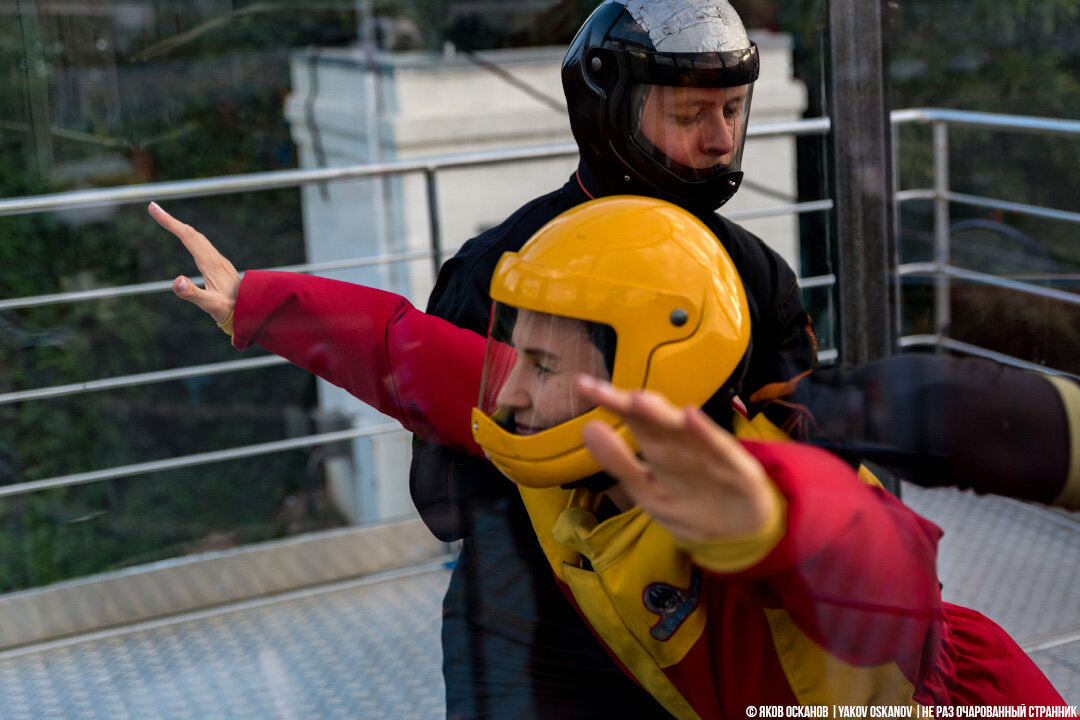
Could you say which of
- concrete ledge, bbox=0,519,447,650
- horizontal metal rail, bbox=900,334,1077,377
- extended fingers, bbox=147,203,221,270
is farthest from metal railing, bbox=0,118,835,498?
extended fingers, bbox=147,203,221,270

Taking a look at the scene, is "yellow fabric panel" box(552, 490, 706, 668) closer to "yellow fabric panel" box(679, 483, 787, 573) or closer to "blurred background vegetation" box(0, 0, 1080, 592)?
"yellow fabric panel" box(679, 483, 787, 573)

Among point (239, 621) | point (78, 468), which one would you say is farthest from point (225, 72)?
point (239, 621)

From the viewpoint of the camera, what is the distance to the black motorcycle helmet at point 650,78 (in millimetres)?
932

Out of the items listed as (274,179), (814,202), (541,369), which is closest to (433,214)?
(274,179)

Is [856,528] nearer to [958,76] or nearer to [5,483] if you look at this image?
[958,76]

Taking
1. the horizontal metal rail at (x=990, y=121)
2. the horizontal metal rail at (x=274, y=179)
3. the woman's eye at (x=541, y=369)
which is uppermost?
the horizontal metal rail at (x=990, y=121)

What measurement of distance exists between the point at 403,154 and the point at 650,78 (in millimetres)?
2483

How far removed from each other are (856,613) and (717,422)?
0.18 metres

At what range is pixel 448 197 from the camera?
2.77 m

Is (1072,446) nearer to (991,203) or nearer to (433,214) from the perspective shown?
(991,203)

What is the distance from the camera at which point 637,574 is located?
71 centimetres

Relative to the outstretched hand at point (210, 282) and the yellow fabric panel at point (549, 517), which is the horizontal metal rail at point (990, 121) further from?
the outstretched hand at point (210, 282)

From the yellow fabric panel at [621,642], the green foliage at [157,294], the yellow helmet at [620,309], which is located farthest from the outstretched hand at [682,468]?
the green foliage at [157,294]

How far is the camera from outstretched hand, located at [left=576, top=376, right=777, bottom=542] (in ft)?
1.59
